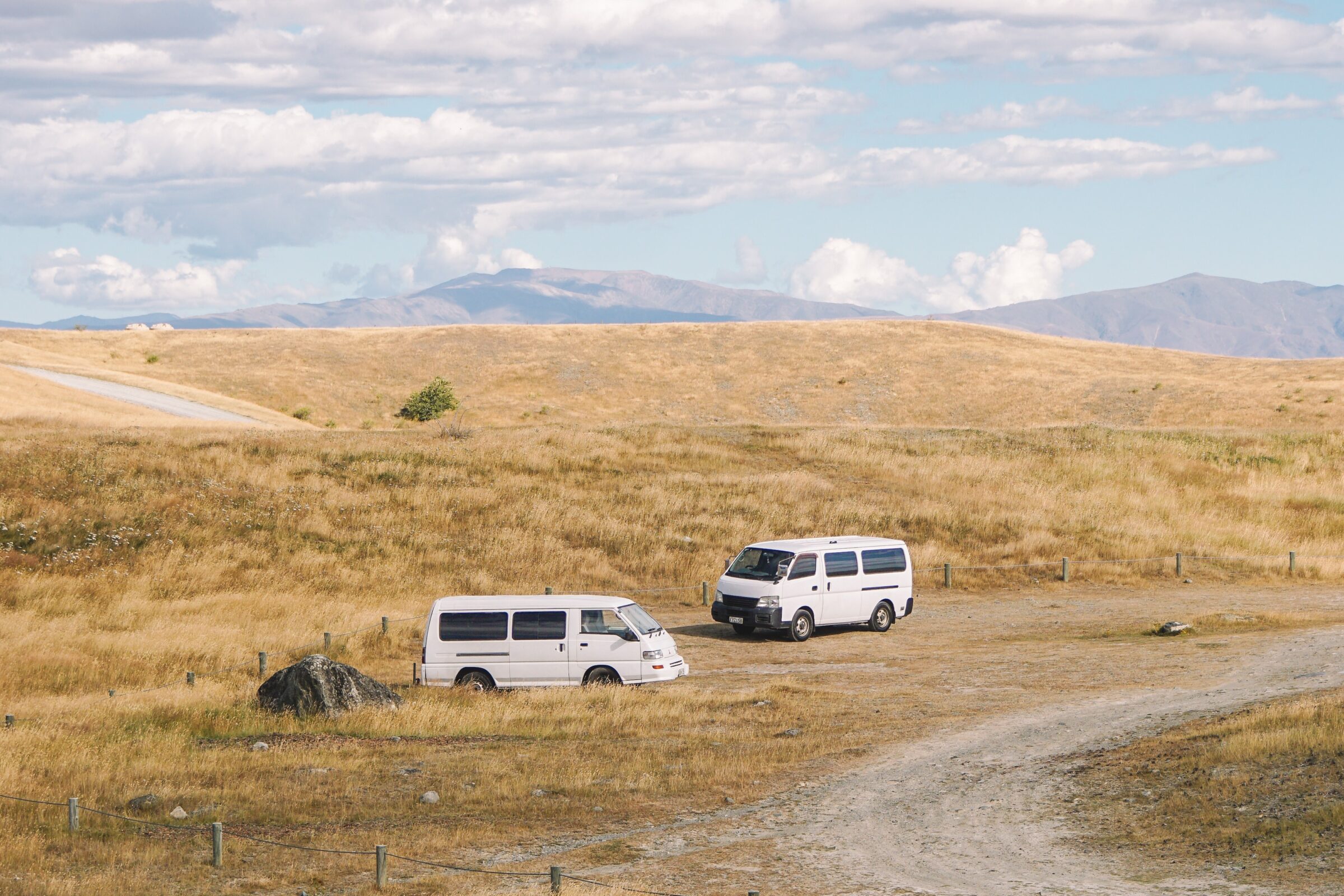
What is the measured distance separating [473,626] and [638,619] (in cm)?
327

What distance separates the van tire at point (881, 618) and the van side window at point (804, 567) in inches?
87.7

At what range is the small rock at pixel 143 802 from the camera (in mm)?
16297

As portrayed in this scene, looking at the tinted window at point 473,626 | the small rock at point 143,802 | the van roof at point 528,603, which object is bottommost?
the small rock at point 143,802

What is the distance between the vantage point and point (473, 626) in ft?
79.8

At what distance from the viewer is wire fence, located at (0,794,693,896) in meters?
13.3

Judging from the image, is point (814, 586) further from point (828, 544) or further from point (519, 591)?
point (519, 591)

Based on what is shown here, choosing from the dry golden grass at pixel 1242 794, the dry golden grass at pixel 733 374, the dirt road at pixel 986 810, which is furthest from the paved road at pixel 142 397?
the dry golden grass at pixel 1242 794

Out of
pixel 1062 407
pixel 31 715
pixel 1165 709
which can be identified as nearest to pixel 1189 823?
pixel 1165 709

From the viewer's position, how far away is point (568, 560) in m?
37.2

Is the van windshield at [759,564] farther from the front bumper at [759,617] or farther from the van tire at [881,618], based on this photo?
the van tire at [881,618]

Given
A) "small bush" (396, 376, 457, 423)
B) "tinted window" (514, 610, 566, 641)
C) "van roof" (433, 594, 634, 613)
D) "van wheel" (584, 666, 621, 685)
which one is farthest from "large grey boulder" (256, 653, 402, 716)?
"small bush" (396, 376, 457, 423)

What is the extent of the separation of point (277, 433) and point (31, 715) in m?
30.9

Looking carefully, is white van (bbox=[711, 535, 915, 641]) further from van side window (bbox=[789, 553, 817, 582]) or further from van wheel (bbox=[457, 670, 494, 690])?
van wheel (bbox=[457, 670, 494, 690])

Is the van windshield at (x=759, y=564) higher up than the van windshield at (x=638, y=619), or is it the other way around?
the van windshield at (x=759, y=564)
